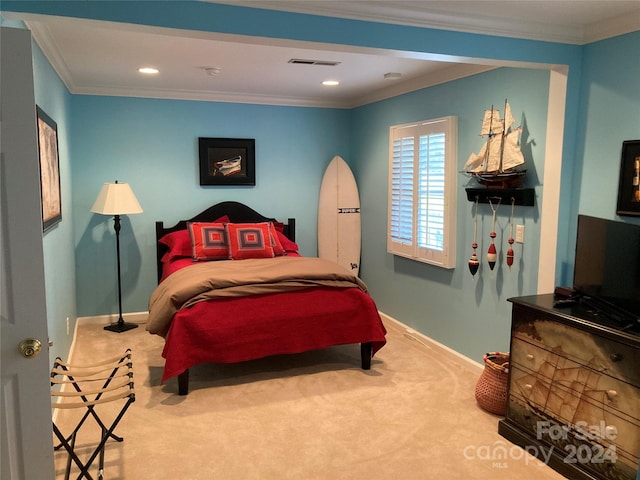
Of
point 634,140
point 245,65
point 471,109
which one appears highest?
point 245,65

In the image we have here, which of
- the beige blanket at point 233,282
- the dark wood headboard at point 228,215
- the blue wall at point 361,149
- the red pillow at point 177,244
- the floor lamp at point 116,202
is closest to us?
the blue wall at point 361,149

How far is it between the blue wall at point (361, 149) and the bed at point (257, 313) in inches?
31.5

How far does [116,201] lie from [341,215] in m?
2.31

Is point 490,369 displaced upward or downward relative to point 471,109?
downward

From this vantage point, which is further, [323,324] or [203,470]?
[323,324]

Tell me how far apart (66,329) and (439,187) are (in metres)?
3.17

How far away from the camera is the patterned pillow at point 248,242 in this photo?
471 cm

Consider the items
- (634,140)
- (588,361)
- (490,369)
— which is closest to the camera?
(588,361)

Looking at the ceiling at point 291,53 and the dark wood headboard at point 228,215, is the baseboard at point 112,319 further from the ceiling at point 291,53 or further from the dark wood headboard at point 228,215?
the ceiling at point 291,53

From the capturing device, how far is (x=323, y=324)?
368cm

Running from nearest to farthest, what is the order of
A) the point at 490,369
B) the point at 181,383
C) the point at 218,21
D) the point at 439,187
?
the point at 218,21
the point at 490,369
the point at 181,383
the point at 439,187

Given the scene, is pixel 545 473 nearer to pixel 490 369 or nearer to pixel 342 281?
pixel 490 369

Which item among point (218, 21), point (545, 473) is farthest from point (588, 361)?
point (218, 21)

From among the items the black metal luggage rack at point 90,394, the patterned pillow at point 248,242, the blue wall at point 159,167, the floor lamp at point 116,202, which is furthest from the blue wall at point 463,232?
the black metal luggage rack at point 90,394
